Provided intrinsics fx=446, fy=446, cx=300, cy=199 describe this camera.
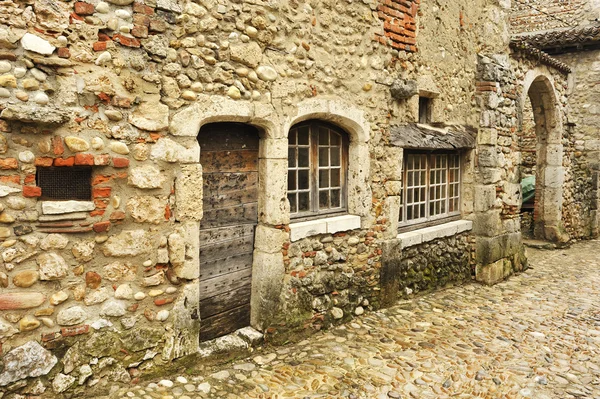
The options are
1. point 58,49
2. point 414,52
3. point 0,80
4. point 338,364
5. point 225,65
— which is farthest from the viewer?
point 414,52

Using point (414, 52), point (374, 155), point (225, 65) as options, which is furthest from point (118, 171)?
point (414, 52)

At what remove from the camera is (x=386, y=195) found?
527 cm

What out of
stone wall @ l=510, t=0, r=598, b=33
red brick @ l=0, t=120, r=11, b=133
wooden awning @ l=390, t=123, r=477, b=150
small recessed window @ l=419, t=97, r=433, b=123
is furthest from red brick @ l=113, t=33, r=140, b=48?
stone wall @ l=510, t=0, r=598, b=33

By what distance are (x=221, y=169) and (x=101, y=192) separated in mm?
1107

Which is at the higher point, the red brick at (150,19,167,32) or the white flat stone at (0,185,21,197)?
the red brick at (150,19,167,32)

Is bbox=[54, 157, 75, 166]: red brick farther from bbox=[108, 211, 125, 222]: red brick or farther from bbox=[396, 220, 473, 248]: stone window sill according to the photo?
bbox=[396, 220, 473, 248]: stone window sill

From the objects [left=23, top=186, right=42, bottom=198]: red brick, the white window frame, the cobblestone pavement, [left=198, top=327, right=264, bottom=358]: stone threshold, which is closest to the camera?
[left=23, top=186, right=42, bottom=198]: red brick

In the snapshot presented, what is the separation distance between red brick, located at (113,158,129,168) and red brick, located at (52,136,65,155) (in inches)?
13.3

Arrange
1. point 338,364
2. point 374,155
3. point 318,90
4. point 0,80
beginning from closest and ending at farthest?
1. point 0,80
2. point 338,364
3. point 318,90
4. point 374,155

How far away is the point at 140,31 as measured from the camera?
3156mm

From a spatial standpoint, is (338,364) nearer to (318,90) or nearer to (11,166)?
(318,90)

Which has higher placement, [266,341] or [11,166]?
[11,166]

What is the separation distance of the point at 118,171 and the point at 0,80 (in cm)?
87

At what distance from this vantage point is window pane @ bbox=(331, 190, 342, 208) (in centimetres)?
494
